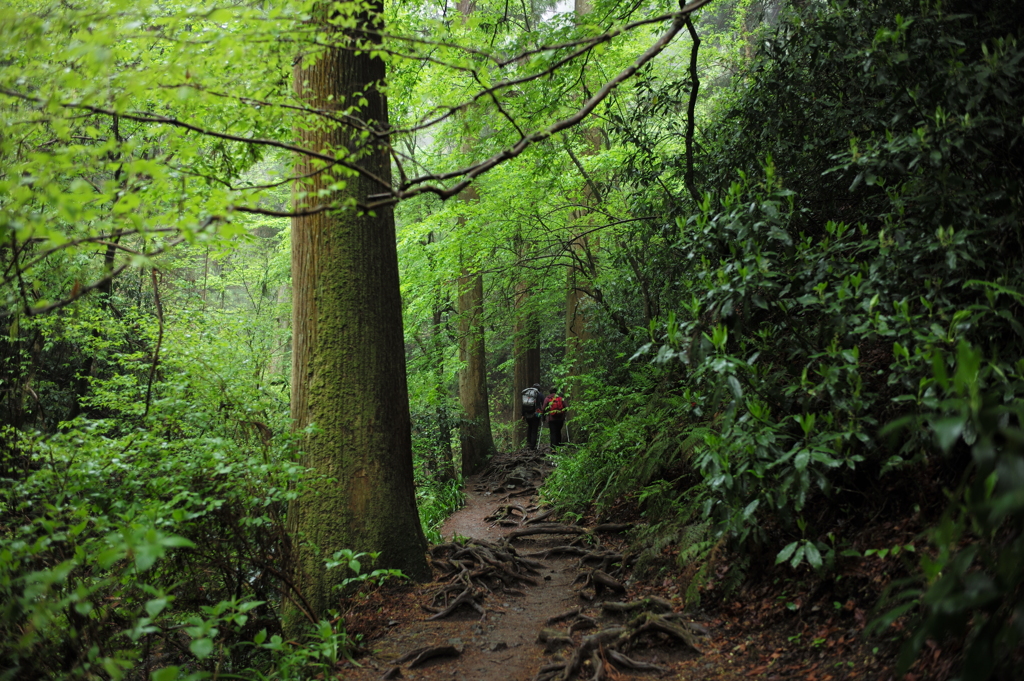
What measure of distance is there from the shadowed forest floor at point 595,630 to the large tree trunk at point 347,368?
0.69 m

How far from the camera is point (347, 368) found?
228 inches

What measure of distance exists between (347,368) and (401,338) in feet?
2.29

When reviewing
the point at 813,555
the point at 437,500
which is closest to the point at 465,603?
the point at 813,555

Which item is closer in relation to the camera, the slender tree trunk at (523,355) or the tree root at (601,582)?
the tree root at (601,582)

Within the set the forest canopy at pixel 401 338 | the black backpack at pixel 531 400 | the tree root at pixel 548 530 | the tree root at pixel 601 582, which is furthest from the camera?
the black backpack at pixel 531 400

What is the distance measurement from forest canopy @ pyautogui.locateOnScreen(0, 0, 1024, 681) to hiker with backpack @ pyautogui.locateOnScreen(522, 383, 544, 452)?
24.1 feet

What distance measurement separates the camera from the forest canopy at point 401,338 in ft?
9.53

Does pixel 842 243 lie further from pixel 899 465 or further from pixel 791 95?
pixel 791 95

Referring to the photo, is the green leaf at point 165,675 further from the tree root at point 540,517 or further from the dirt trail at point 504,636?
the tree root at point 540,517

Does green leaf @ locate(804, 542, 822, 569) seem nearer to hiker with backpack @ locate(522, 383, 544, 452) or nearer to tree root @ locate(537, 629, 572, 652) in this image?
tree root @ locate(537, 629, 572, 652)

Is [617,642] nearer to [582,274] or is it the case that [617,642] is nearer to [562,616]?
[562,616]

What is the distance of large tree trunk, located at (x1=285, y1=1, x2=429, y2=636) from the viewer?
5.62 metres

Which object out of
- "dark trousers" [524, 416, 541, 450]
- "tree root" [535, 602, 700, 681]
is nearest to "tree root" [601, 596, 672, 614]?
"tree root" [535, 602, 700, 681]

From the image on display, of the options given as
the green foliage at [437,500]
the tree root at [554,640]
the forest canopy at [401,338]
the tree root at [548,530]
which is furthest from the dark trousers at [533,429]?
the tree root at [554,640]
